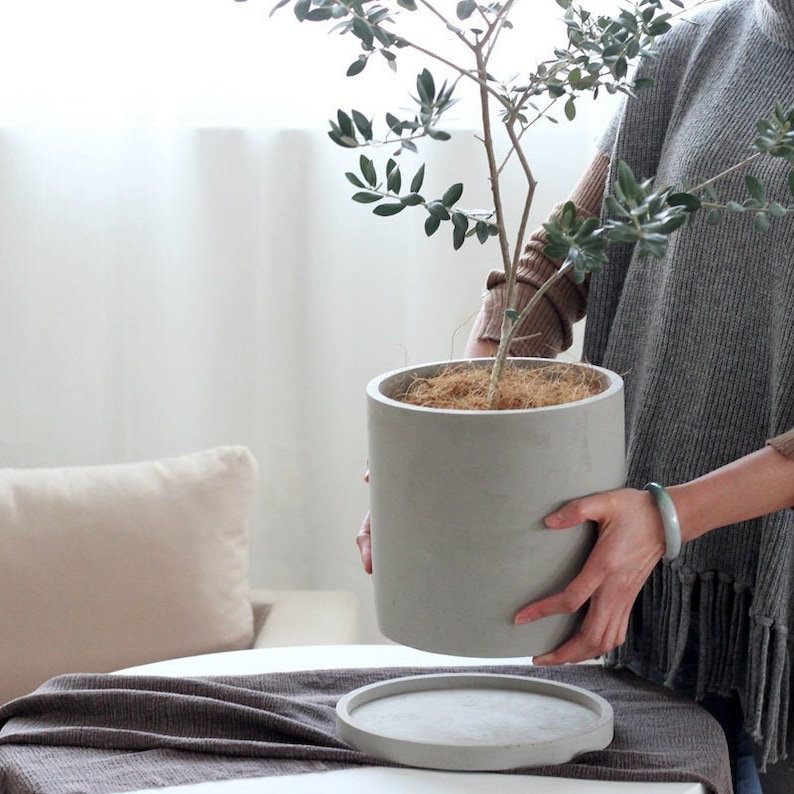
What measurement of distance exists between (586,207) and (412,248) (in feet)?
2.64

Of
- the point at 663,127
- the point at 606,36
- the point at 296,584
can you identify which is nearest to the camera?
the point at 606,36

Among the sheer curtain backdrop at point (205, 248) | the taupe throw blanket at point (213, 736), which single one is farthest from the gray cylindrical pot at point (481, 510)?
the sheer curtain backdrop at point (205, 248)

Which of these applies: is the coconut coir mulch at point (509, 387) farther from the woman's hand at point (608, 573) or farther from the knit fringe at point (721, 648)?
the knit fringe at point (721, 648)

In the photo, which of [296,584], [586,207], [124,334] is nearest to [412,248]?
[124,334]

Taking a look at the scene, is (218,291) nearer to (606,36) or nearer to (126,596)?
(126,596)

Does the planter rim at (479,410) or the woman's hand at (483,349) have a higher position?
the planter rim at (479,410)

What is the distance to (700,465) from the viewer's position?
98 cm

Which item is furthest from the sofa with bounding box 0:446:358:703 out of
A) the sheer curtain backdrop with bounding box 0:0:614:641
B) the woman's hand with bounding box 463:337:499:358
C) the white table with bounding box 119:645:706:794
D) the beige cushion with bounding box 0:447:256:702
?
the white table with bounding box 119:645:706:794

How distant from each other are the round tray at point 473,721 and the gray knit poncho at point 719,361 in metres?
0.13

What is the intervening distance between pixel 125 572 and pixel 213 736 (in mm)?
820

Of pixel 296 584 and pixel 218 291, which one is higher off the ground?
pixel 218 291

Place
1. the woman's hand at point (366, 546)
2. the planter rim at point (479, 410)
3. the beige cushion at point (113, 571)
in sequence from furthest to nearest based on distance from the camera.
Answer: the beige cushion at point (113, 571)
the woman's hand at point (366, 546)
the planter rim at point (479, 410)

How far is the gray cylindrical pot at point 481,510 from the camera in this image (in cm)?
73

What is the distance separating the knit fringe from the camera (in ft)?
3.09
